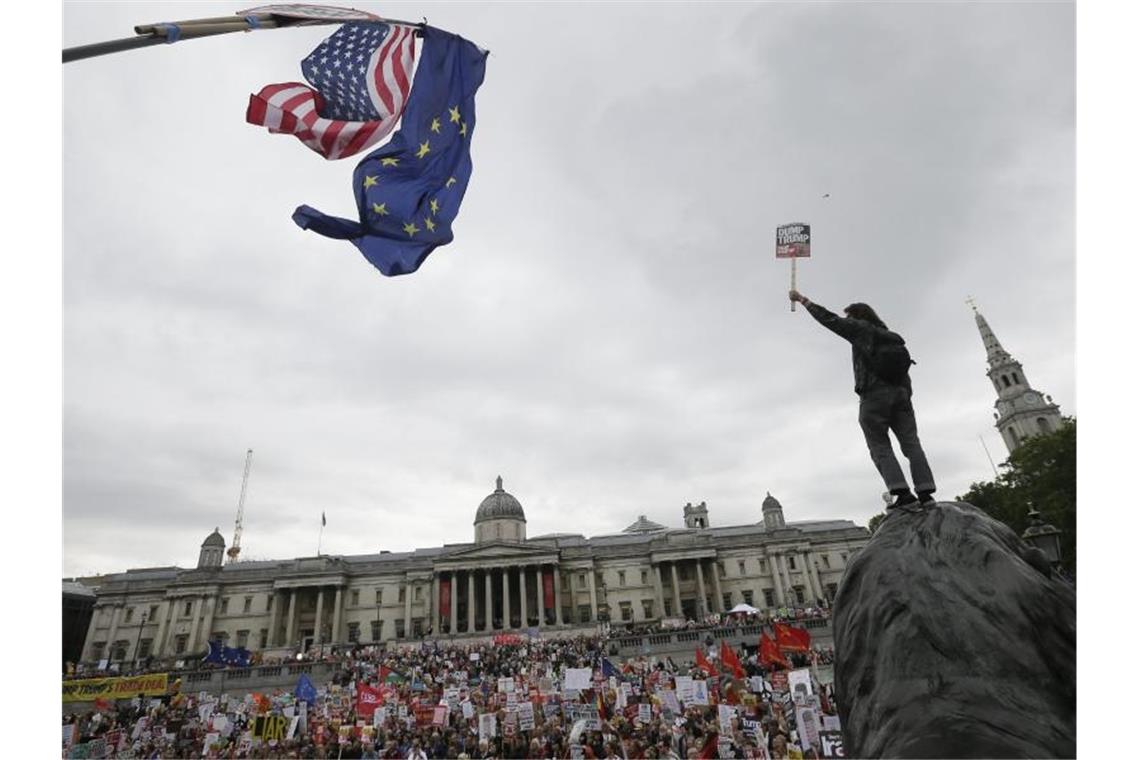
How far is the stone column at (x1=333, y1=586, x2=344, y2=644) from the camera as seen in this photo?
84.2m

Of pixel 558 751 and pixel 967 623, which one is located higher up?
pixel 967 623

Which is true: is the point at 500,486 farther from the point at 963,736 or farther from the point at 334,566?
the point at 963,736

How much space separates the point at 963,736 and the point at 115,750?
29.9 meters

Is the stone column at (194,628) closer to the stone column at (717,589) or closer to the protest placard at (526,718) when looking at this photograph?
the stone column at (717,589)

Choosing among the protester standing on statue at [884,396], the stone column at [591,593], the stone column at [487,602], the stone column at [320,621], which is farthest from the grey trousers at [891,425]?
the stone column at [320,621]

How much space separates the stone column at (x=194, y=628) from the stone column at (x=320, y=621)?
15.2 metres

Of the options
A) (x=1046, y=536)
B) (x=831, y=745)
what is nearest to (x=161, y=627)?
(x=831, y=745)

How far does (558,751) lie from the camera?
16.5m

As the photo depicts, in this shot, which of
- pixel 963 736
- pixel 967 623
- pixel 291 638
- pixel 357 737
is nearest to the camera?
pixel 963 736

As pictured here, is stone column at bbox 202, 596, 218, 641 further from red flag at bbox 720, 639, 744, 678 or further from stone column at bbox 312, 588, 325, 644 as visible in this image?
red flag at bbox 720, 639, 744, 678

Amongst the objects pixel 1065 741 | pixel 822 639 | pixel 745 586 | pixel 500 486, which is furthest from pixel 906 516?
pixel 500 486

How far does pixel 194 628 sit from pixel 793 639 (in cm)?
8772

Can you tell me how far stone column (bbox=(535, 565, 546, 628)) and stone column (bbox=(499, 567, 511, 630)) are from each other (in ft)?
12.8

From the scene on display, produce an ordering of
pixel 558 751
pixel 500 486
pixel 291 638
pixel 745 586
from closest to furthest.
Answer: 1. pixel 558 751
2. pixel 291 638
3. pixel 745 586
4. pixel 500 486
